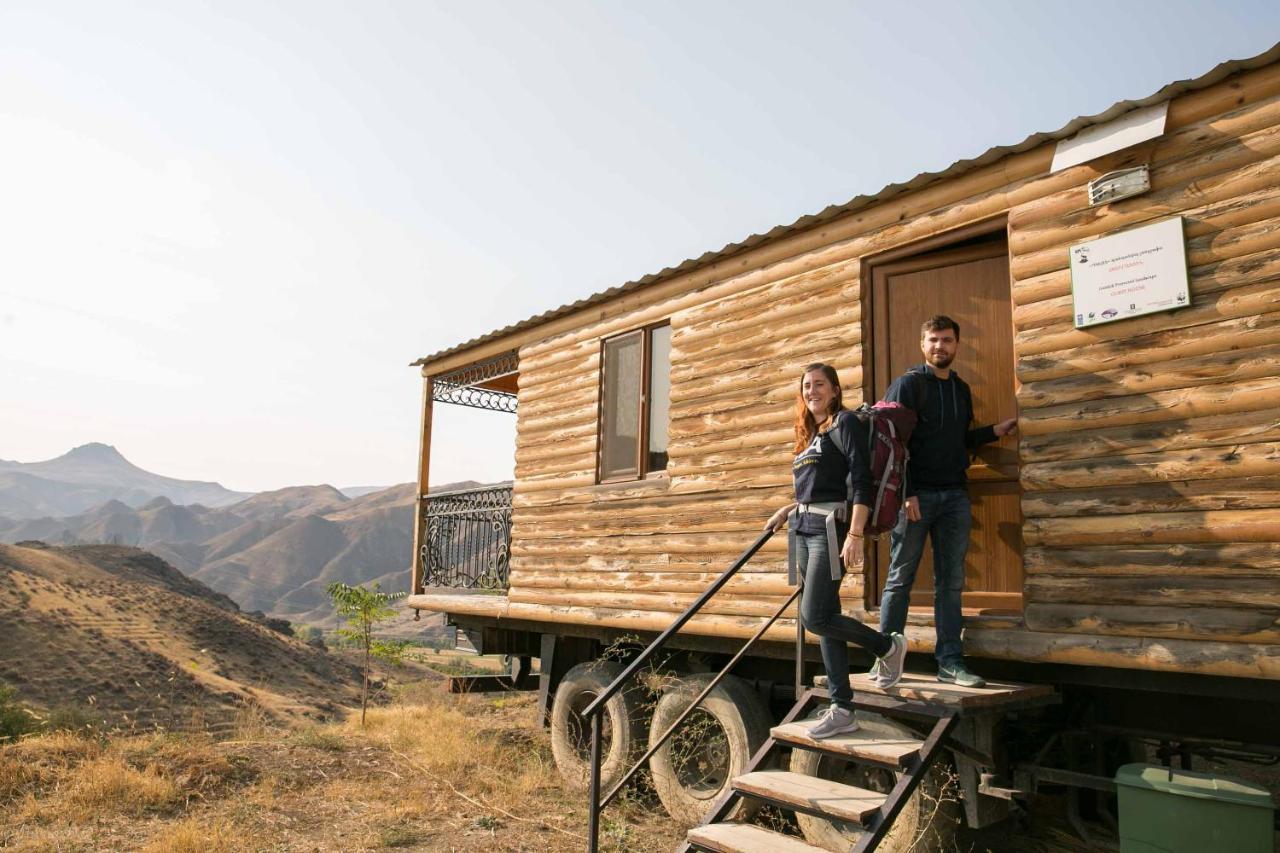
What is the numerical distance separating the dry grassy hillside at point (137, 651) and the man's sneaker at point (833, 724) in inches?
862

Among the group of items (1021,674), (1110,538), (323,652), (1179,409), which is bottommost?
(323,652)

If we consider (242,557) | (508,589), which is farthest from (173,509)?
(508,589)

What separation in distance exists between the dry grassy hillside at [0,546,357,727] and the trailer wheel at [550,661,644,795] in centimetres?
1761

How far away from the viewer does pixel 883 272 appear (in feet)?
20.3

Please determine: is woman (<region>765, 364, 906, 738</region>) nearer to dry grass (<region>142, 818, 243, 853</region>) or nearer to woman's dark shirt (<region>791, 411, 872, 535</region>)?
woman's dark shirt (<region>791, 411, 872, 535</region>)

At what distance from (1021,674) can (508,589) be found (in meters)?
5.54

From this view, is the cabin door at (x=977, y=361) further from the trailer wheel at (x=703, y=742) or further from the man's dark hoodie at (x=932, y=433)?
the trailer wheel at (x=703, y=742)

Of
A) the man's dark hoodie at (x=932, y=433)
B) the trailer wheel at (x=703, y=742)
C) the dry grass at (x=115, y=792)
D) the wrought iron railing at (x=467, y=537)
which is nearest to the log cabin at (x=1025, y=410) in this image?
the trailer wheel at (x=703, y=742)

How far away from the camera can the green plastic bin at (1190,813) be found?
3.82 m

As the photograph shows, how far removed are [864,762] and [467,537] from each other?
7.20 meters

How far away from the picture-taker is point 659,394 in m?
8.10

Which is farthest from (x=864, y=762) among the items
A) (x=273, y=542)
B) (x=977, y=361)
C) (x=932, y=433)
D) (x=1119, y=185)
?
(x=273, y=542)

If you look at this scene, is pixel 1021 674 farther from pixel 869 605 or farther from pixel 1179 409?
pixel 1179 409

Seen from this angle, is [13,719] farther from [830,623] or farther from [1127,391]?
[1127,391]
